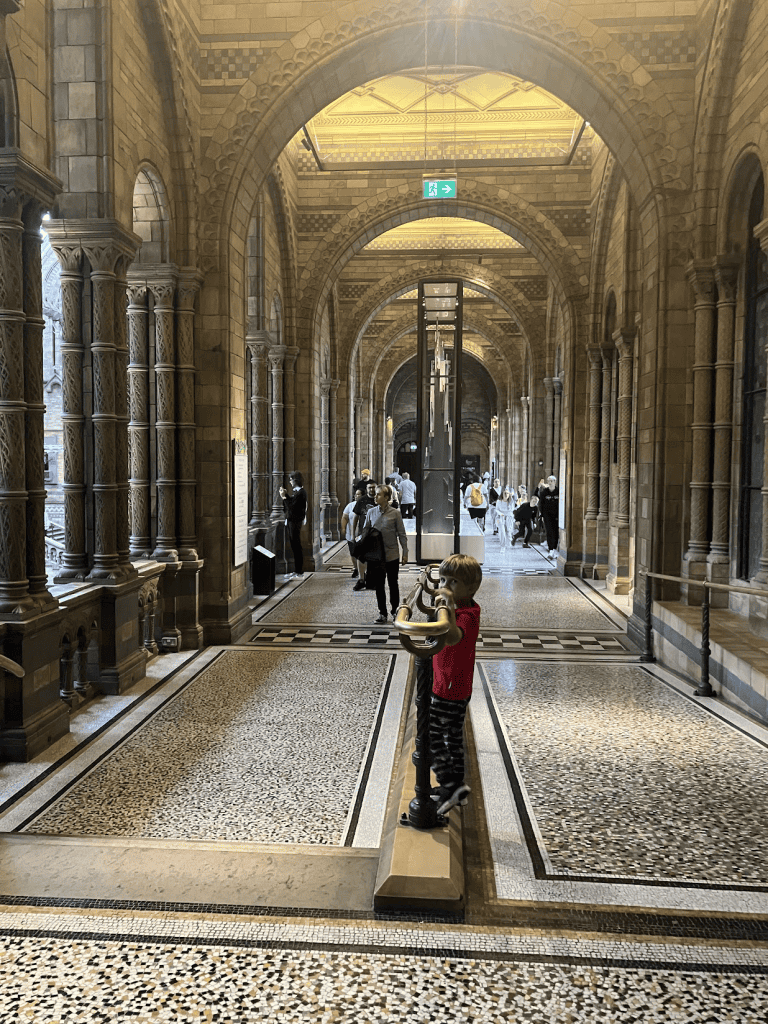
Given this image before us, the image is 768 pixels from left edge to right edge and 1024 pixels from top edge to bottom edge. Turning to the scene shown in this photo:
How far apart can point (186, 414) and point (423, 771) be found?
15.8ft

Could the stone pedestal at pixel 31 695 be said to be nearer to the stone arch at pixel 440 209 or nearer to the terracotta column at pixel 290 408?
the terracotta column at pixel 290 408

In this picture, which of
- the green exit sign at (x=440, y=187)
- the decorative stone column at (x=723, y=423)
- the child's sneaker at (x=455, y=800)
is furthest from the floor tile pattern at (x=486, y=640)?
the green exit sign at (x=440, y=187)

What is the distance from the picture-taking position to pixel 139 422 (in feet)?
22.4

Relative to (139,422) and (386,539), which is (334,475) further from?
(139,422)

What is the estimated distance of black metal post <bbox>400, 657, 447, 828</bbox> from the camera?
2.93 m

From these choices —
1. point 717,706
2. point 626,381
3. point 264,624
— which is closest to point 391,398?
point 626,381

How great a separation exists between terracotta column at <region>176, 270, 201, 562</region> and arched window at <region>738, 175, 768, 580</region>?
462 centimetres

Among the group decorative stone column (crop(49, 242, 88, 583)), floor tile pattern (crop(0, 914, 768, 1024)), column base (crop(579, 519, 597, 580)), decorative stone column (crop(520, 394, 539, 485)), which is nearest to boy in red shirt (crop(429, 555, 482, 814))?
floor tile pattern (crop(0, 914, 768, 1024))

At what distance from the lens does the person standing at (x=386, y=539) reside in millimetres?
7809

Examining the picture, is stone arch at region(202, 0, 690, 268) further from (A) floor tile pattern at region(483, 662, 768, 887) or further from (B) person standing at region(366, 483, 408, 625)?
(A) floor tile pattern at region(483, 662, 768, 887)

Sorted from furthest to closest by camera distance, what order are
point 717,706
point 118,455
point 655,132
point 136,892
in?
point 655,132, point 118,455, point 717,706, point 136,892

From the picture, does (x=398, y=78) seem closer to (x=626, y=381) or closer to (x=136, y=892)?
(x=626, y=381)

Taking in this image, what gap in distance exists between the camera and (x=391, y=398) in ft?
136

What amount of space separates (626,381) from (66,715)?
811cm
